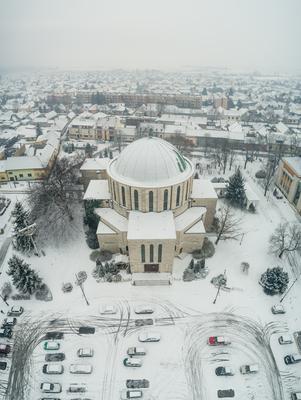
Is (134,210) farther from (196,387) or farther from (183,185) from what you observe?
(196,387)

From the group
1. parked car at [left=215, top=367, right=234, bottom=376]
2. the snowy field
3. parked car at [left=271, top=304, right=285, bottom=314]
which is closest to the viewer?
the snowy field

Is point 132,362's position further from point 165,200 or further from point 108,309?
point 165,200

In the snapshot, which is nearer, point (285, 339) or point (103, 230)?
point (285, 339)

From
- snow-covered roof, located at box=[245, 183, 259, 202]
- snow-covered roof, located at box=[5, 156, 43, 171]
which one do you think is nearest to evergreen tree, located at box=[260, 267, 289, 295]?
snow-covered roof, located at box=[245, 183, 259, 202]

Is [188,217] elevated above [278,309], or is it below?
above

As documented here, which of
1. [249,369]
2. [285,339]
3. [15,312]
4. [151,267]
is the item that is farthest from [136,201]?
[285,339]

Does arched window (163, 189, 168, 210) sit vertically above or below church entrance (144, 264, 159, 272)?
above

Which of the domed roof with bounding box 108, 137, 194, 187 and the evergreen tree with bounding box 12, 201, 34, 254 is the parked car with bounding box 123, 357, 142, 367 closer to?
the domed roof with bounding box 108, 137, 194, 187

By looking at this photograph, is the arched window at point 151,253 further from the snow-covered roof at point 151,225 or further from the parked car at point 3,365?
the parked car at point 3,365
